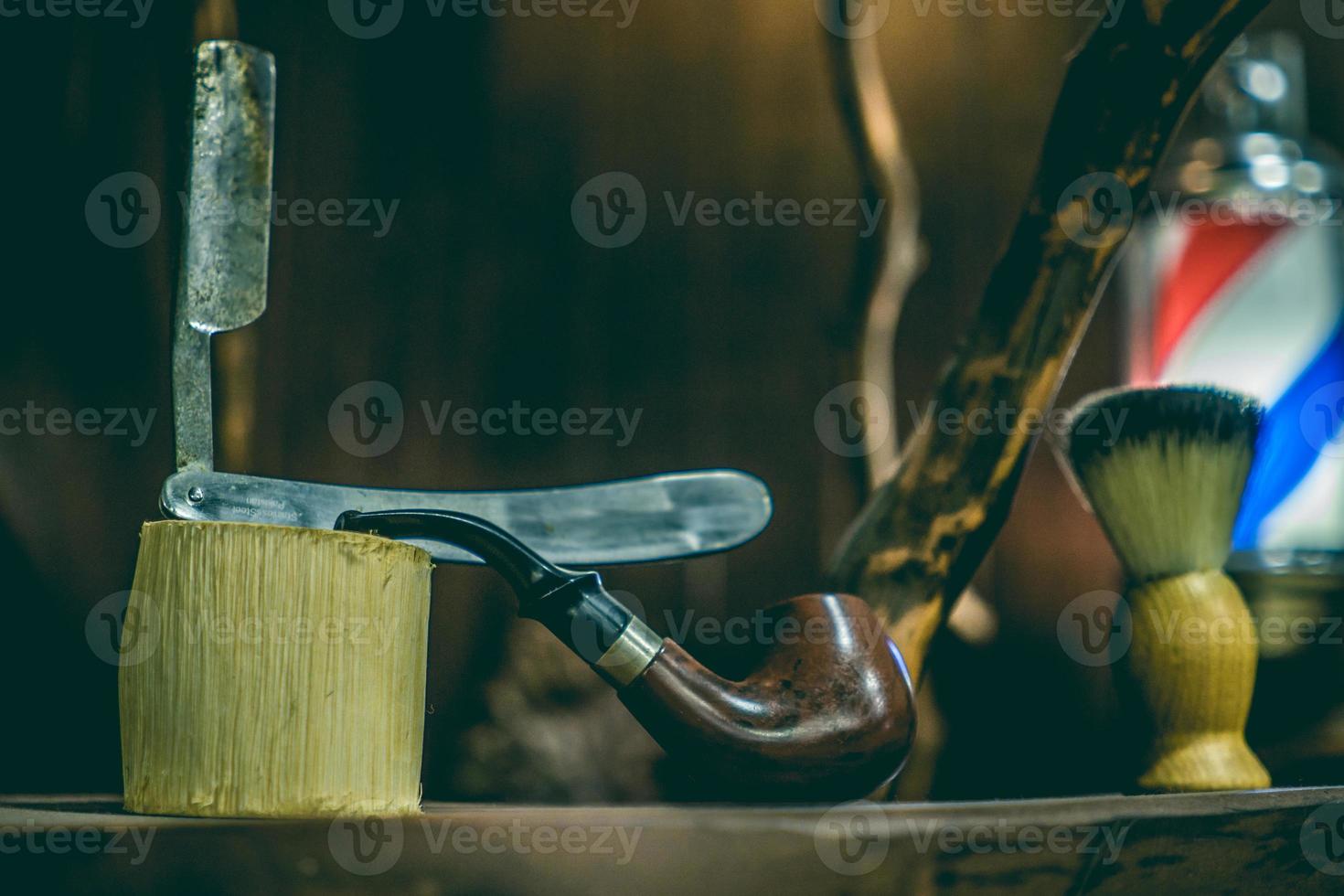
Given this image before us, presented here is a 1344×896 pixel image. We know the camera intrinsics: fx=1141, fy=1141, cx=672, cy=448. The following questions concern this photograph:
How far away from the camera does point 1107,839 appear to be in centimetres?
34

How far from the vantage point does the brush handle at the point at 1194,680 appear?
1.60 ft

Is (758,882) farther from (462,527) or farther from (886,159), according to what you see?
(886,159)

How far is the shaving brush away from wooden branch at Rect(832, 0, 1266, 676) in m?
0.04

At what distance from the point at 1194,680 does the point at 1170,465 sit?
94 mm

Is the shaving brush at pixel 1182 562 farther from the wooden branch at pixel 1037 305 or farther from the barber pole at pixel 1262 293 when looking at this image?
the barber pole at pixel 1262 293

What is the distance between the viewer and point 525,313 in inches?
29.6

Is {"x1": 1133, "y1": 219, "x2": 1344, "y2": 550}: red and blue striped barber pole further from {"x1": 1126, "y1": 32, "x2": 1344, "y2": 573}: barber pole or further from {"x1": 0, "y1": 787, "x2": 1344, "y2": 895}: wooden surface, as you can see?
{"x1": 0, "y1": 787, "x2": 1344, "y2": 895}: wooden surface

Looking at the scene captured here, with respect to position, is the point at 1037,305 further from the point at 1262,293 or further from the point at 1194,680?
the point at 1262,293

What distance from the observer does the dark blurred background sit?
2.11 feet

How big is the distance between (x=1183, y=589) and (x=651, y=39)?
510 millimetres

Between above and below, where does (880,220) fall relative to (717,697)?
above

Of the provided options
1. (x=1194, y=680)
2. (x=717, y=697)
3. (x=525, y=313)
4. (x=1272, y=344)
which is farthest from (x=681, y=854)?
(x=1272, y=344)

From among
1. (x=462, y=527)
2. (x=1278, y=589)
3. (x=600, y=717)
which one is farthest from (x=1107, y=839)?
(x=1278, y=589)

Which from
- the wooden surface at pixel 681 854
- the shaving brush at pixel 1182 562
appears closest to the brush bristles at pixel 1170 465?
the shaving brush at pixel 1182 562
